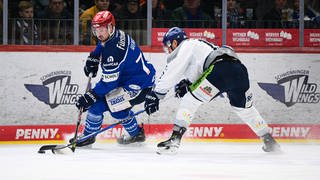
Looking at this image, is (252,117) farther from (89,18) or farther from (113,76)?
(89,18)

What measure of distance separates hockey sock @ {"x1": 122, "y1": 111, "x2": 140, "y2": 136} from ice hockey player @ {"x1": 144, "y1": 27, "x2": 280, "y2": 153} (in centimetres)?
68

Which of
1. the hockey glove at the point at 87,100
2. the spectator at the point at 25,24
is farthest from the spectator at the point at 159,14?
the hockey glove at the point at 87,100

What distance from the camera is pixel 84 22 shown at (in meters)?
8.32

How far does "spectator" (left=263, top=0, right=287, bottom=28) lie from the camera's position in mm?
8625

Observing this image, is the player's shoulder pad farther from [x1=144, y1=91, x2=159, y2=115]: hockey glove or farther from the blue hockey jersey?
[x1=144, y1=91, x2=159, y2=115]: hockey glove

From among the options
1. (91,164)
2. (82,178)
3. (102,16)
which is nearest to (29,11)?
(102,16)

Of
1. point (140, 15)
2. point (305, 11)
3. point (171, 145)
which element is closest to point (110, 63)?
point (171, 145)

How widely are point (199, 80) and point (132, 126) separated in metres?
0.93

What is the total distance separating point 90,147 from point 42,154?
654mm

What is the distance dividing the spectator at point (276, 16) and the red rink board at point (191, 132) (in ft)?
3.48

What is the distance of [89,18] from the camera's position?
8336mm

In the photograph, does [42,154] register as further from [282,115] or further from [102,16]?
[282,115]

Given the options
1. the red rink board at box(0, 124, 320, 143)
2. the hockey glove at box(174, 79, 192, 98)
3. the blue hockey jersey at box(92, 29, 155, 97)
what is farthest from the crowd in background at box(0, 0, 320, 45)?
the hockey glove at box(174, 79, 192, 98)

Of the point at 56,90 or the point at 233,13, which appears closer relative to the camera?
the point at 56,90
